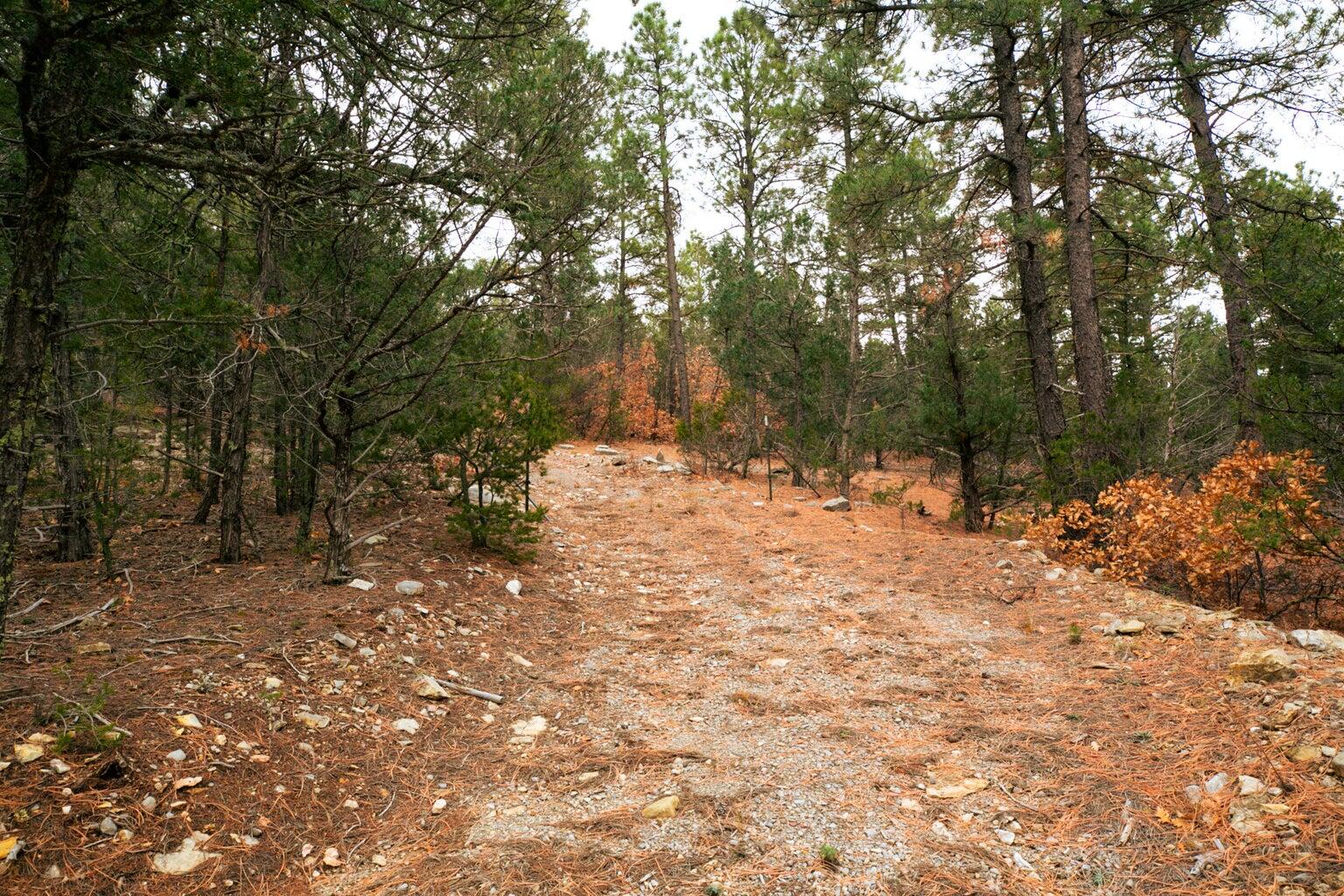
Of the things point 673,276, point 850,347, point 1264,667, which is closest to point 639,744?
point 1264,667

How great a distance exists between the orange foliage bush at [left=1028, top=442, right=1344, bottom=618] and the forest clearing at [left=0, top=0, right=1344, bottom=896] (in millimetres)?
57

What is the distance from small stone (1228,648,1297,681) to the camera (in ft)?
11.1

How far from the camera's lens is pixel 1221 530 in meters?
5.13

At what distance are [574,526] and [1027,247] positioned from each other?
687 cm

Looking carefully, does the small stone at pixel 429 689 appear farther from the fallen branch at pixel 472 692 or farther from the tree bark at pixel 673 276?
the tree bark at pixel 673 276

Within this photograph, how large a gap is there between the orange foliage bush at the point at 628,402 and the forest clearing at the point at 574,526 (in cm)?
960

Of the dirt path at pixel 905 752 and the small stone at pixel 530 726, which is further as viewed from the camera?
the small stone at pixel 530 726

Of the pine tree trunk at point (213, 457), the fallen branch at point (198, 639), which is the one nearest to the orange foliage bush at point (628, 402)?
the pine tree trunk at point (213, 457)

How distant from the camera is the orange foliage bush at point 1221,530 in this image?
4656 millimetres

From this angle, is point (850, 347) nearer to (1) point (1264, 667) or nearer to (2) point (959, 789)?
(1) point (1264, 667)

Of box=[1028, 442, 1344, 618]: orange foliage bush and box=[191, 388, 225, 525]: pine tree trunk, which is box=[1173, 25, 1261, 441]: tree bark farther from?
box=[191, 388, 225, 525]: pine tree trunk

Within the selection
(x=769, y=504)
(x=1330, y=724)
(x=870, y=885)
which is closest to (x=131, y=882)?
(x=870, y=885)

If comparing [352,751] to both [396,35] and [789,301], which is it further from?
[789,301]

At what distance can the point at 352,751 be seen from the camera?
3.27 metres
